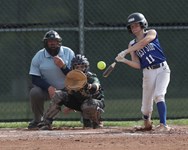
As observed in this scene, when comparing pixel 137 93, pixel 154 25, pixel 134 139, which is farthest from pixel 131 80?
pixel 134 139

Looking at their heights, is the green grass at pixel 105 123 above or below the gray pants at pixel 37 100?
below

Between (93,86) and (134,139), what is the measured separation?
1.59 meters

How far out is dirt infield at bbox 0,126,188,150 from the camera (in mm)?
6949

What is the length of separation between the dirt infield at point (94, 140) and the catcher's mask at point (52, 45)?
130cm

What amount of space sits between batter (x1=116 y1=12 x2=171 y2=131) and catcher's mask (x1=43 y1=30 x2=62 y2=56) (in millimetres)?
1272

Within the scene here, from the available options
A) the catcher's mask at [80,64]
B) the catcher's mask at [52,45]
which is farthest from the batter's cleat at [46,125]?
the catcher's mask at [52,45]

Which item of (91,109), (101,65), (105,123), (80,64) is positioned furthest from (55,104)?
(105,123)

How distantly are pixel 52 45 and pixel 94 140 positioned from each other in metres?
2.40

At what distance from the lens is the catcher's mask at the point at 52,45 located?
946 centimetres

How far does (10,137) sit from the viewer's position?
26.6 ft

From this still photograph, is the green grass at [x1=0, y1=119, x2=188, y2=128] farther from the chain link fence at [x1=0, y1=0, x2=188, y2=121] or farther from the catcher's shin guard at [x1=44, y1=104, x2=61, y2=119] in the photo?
the catcher's shin guard at [x1=44, y1=104, x2=61, y2=119]

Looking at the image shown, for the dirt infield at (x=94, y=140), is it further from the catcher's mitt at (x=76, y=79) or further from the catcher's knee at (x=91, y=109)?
the catcher's mitt at (x=76, y=79)

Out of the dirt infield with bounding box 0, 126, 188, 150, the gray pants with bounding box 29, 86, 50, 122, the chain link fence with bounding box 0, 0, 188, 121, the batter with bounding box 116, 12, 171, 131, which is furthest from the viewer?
the chain link fence with bounding box 0, 0, 188, 121

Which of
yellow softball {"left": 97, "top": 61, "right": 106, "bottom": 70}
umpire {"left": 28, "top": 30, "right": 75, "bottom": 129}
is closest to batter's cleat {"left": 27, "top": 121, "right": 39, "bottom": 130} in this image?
umpire {"left": 28, "top": 30, "right": 75, "bottom": 129}
